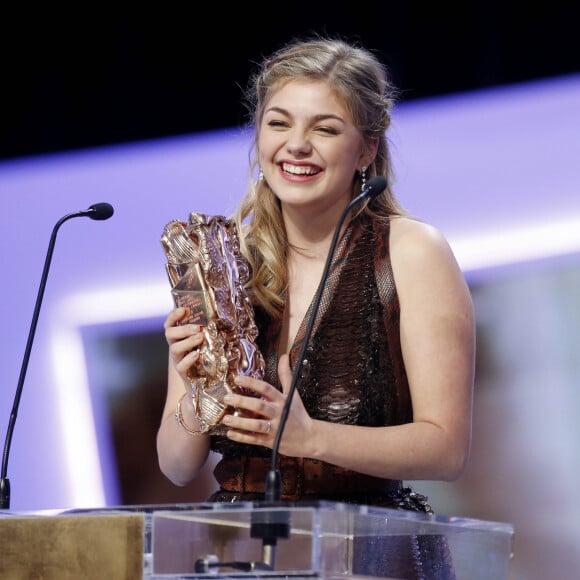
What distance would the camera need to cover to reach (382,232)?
7.80ft

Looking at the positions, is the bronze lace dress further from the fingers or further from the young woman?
the fingers

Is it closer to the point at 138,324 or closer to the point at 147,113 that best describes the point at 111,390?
the point at 138,324

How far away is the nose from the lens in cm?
228

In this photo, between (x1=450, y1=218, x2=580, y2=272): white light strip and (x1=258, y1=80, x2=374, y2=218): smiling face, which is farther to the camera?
(x1=450, y1=218, x2=580, y2=272): white light strip

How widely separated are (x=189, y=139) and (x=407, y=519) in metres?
2.32

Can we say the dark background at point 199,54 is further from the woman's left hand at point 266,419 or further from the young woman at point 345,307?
the woman's left hand at point 266,419

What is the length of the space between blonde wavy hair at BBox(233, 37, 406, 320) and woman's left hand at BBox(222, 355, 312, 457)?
1.65 feet

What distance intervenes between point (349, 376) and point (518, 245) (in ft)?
4.47

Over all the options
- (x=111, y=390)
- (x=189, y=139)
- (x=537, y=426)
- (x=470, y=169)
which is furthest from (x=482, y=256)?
(x=111, y=390)

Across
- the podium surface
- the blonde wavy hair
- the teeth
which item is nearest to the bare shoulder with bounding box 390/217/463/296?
the blonde wavy hair

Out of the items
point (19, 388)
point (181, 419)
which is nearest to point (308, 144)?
point (181, 419)

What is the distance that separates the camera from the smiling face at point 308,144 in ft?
7.54

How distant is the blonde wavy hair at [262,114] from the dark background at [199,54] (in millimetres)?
886

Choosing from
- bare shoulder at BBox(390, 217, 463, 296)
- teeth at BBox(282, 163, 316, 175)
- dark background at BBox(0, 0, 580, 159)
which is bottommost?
bare shoulder at BBox(390, 217, 463, 296)
